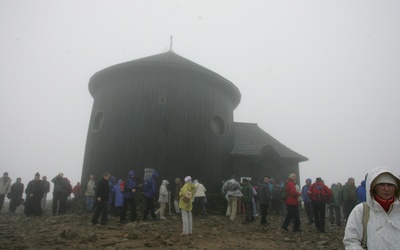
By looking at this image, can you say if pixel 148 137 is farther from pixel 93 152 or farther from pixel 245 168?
pixel 245 168

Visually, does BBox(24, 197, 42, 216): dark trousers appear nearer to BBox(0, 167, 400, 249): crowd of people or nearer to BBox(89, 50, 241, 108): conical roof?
BBox(0, 167, 400, 249): crowd of people

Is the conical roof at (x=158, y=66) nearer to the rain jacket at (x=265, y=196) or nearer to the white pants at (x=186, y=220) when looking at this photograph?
the rain jacket at (x=265, y=196)

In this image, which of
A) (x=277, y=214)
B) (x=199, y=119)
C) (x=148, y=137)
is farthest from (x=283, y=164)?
(x=148, y=137)

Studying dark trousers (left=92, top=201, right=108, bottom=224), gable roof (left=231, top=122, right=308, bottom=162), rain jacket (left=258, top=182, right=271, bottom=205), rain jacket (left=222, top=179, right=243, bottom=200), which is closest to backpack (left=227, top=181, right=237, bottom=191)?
rain jacket (left=222, top=179, right=243, bottom=200)

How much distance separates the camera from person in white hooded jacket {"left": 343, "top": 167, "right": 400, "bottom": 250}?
2514 millimetres

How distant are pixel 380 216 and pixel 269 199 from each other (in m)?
7.65

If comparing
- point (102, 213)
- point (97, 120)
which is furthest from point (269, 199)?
point (97, 120)

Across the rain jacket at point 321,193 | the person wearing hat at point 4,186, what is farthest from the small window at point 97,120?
the rain jacket at point 321,193

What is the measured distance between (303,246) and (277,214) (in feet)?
23.6

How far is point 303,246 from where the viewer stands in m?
7.02

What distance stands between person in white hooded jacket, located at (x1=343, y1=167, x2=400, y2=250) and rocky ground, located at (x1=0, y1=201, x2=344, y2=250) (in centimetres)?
456

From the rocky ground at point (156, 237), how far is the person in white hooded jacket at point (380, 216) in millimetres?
4561

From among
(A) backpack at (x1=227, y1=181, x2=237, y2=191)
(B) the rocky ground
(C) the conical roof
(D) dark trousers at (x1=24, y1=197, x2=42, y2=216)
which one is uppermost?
(C) the conical roof

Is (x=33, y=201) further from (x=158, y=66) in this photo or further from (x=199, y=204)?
(x=158, y=66)
